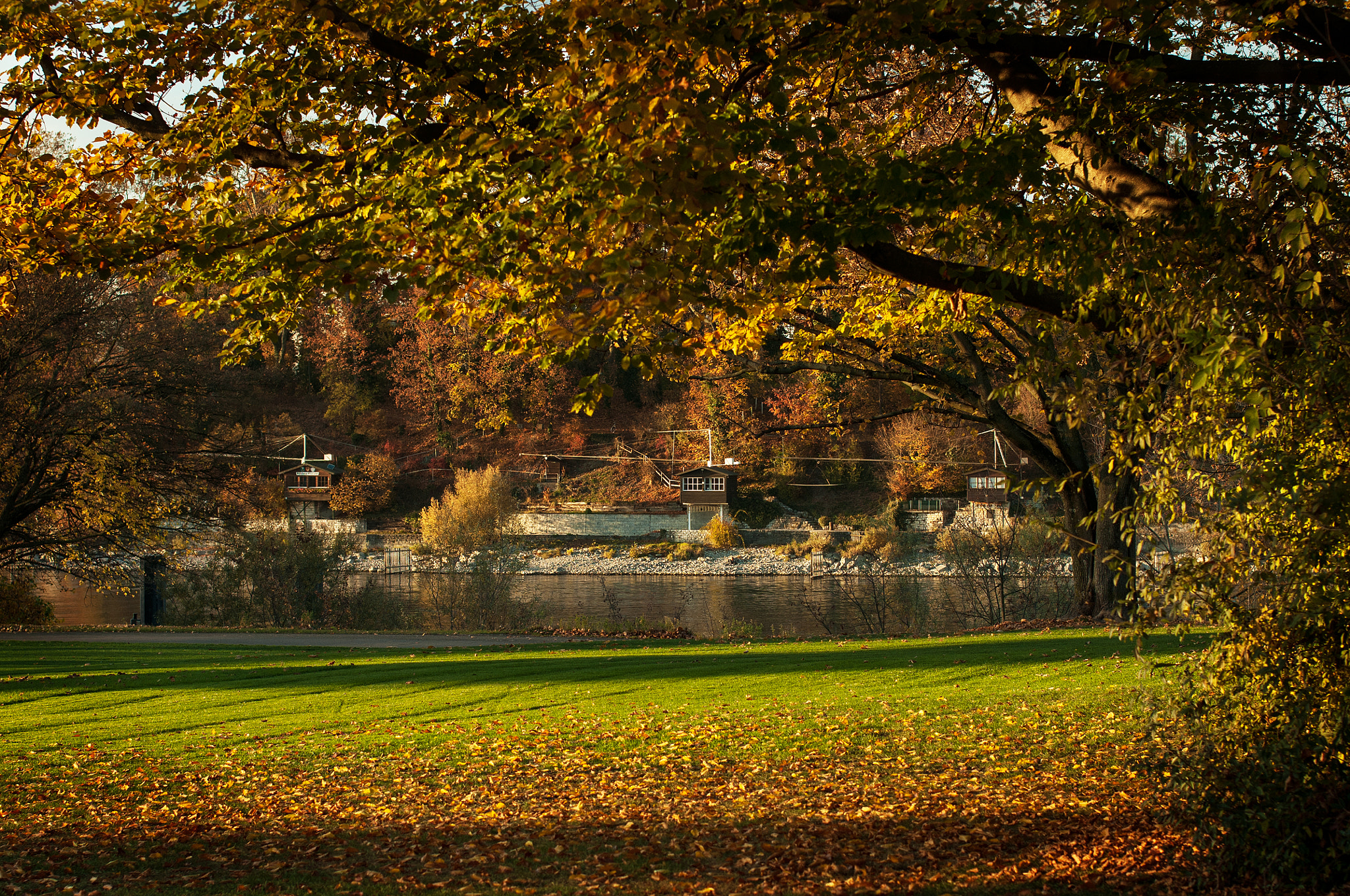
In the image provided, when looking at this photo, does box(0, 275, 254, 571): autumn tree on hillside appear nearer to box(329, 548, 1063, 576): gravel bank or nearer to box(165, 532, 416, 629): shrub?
box(165, 532, 416, 629): shrub

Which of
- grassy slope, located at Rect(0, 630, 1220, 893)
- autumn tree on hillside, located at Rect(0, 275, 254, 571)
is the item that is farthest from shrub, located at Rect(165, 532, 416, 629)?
grassy slope, located at Rect(0, 630, 1220, 893)

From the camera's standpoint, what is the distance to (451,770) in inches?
280

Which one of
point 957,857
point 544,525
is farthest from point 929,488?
point 957,857

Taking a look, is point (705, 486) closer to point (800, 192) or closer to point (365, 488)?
point (365, 488)

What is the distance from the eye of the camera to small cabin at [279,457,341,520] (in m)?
50.6

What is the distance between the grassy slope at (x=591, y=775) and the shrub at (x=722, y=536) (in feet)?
114

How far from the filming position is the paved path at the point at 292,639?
15.8 m

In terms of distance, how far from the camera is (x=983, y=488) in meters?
50.1

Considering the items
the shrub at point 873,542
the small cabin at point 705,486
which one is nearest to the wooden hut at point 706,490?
the small cabin at point 705,486

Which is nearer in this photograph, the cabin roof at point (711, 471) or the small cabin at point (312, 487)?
the small cabin at point (312, 487)

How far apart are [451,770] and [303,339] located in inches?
2302

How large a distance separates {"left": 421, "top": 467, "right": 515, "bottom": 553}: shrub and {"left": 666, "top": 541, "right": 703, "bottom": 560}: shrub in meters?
8.13

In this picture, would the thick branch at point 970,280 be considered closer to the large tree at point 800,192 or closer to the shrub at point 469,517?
the large tree at point 800,192

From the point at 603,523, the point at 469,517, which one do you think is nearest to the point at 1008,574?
the point at 469,517
